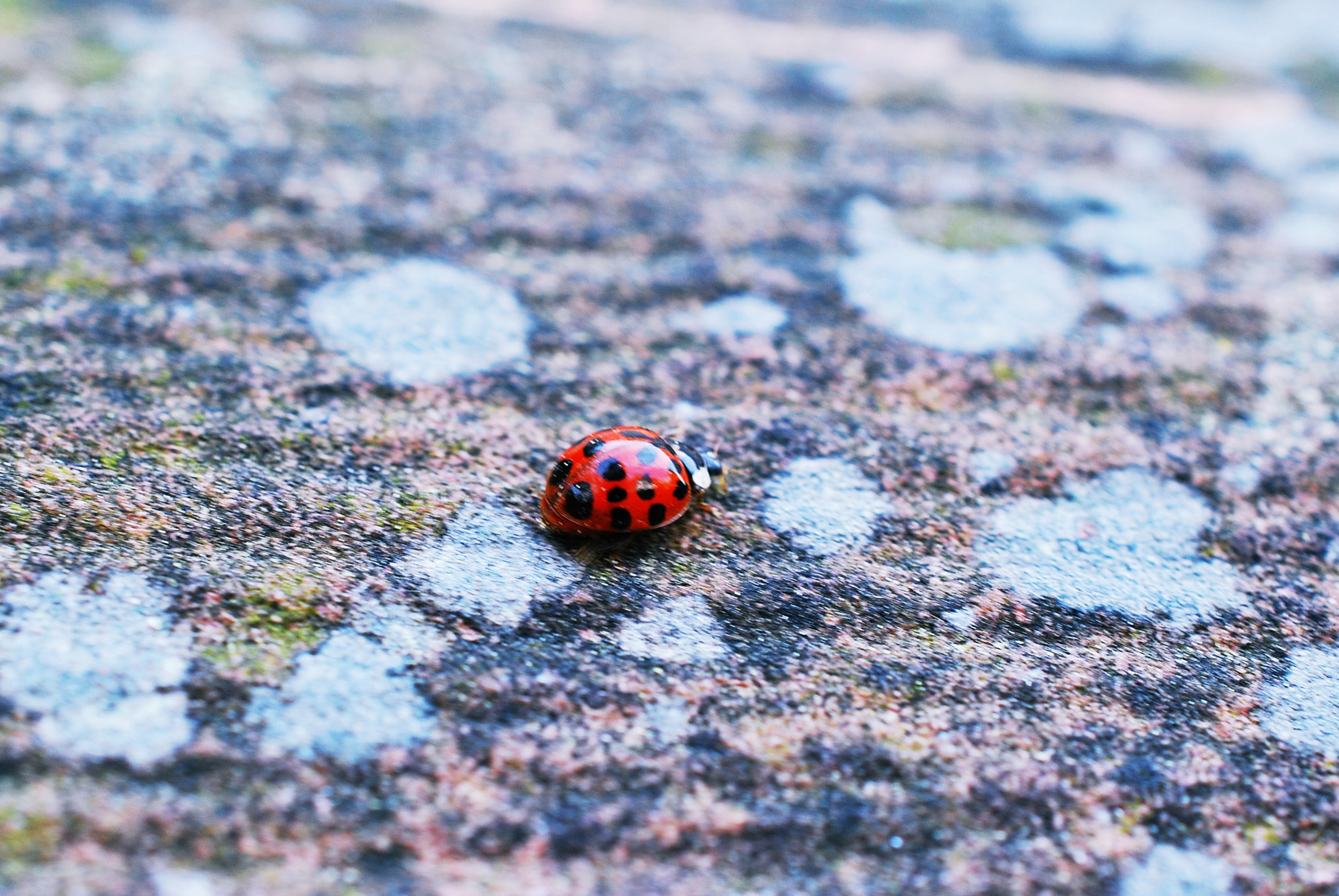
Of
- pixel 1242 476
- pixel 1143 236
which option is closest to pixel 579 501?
pixel 1242 476

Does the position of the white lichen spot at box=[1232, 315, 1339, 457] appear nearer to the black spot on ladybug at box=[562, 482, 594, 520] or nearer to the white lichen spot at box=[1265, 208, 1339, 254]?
the white lichen spot at box=[1265, 208, 1339, 254]

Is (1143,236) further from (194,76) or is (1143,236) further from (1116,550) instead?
(194,76)

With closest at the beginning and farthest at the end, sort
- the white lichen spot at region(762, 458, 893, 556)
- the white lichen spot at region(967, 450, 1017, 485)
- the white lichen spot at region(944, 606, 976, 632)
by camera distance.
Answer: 1. the white lichen spot at region(944, 606, 976, 632)
2. the white lichen spot at region(762, 458, 893, 556)
3. the white lichen spot at region(967, 450, 1017, 485)

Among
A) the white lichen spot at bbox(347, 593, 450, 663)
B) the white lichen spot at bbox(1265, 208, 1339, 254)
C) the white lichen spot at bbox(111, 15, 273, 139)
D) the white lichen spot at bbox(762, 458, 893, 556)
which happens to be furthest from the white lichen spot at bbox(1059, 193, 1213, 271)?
the white lichen spot at bbox(111, 15, 273, 139)

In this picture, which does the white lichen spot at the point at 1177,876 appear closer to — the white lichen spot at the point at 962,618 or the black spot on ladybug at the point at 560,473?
the white lichen spot at the point at 962,618

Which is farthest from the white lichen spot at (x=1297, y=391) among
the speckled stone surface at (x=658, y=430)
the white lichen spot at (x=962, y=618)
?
the white lichen spot at (x=962, y=618)

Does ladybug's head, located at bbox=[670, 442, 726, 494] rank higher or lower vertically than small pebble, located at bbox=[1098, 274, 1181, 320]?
lower

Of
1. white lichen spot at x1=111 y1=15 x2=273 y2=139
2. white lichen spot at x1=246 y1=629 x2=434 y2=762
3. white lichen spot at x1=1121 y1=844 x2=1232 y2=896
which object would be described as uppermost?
white lichen spot at x1=111 y1=15 x2=273 y2=139
